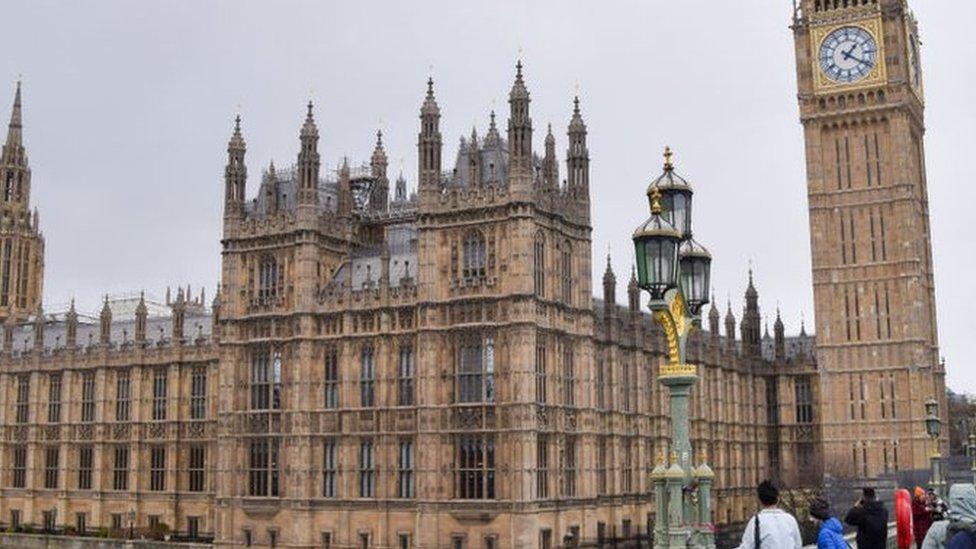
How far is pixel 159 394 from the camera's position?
76438 mm

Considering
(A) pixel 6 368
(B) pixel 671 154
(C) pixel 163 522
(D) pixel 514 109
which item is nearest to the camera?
(B) pixel 671 154

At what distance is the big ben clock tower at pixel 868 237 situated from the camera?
8650 cm

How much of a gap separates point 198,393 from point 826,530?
64.1 meters

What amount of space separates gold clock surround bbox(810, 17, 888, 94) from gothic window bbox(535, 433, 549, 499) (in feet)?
159

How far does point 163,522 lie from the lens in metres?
74.1

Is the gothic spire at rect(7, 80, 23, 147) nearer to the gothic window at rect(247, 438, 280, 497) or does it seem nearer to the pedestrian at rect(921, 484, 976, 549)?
the gothic window at rect(247, 438, 280, 497)

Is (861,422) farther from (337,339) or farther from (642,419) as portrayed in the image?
(337,339)

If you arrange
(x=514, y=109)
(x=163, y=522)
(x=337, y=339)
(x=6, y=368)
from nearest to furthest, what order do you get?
(x=514, y=109), (x=337, y=339), (x=163, y=522), (x=6, y=368)

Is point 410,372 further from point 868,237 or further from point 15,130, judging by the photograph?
point 15,130

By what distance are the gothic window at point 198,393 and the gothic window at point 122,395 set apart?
570 cm

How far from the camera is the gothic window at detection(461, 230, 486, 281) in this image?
56.7 m

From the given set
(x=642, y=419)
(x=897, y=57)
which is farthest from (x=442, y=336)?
(x=897, y=57)

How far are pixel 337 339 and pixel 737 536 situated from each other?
105ft

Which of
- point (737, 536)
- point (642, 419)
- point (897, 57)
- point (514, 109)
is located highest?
point (897, 57)
